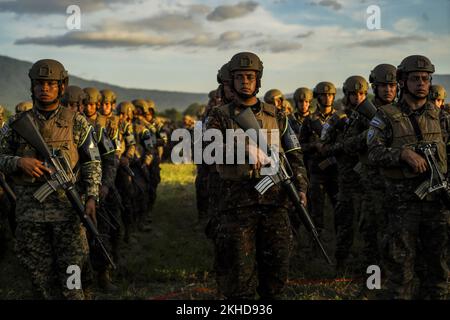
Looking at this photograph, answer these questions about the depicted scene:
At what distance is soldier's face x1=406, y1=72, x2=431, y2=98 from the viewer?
562 centimetres

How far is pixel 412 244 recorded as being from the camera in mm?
5461

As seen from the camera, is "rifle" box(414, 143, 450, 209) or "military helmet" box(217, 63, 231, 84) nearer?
"rifle" box(414, 143, 450, 209)

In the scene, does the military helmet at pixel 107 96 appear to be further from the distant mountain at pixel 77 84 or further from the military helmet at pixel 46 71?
the military helmet at pixel 46 71

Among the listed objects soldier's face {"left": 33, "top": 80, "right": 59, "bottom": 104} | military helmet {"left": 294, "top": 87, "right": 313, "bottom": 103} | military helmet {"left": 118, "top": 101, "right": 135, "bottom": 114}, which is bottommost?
soldier's face {"left": 33, "top": 80, "right": 59, "bottom": 104}

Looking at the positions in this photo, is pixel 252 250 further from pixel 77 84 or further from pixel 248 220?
pixel 77 84

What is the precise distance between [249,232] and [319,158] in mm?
4404

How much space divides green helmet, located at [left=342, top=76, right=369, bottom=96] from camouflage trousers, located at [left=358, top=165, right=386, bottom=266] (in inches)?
50.5

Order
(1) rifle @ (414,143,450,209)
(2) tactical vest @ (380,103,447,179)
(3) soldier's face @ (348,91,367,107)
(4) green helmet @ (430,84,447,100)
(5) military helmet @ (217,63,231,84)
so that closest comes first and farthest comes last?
(1) rifle @ (414,143,450,209) < (2) tactical vest @ (380,103,447,179) < (3) soldier's face @ (348,91,367,107) < (5) military helmet @ (217,63,231,84) < (4) green helmet @ (430,84,447,100)

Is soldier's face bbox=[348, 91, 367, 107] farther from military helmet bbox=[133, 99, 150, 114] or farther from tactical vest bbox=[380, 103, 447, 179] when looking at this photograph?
military helmet bbox=[133, 99, 150, 114]

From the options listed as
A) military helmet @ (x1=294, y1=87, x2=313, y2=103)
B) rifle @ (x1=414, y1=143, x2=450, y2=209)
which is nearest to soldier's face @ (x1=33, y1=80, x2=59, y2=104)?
rifle @ (x1=414, y1=143, x2=450, y2=209)

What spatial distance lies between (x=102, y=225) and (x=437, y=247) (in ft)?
14.3

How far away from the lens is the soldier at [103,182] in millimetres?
7188

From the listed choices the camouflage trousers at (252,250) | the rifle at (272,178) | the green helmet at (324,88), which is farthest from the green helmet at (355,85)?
the camouflage trousers at (252,250)

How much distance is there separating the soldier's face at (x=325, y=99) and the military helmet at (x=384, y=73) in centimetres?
230
